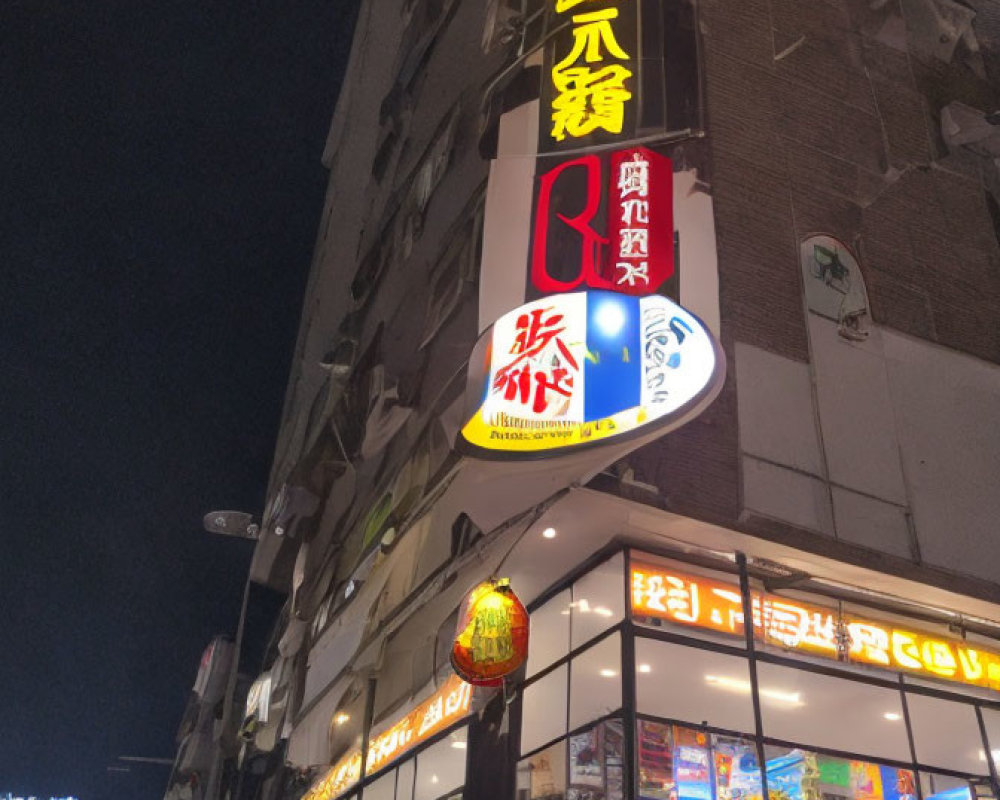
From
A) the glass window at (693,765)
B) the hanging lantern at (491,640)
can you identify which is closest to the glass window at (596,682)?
the glass window at (693,765)

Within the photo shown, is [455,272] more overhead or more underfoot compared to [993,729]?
more overhead

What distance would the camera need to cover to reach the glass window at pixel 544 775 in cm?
824

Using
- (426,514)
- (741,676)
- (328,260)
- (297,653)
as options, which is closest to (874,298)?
(741,676)

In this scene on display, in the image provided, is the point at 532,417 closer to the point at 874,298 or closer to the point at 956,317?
the point at 874,298

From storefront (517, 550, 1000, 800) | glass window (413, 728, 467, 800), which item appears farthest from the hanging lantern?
glass window (413, 728, 467, 800)

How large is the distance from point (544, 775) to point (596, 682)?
1.03 meters

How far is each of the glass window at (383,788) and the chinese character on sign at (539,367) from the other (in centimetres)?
668

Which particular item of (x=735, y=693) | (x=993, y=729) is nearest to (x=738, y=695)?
(x=735, y=693)

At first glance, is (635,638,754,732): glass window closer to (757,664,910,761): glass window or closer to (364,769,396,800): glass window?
(757,664,910,761): glass window

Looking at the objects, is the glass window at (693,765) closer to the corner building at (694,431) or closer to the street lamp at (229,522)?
the corner building at (694,431)

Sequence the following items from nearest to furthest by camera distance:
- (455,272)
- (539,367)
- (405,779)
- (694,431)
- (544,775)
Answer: (539,367) → (544,775) → (694,431) → (405,779) → (455,272)

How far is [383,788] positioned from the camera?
479 inches

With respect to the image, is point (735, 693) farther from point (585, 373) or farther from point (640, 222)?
point (640, 222)

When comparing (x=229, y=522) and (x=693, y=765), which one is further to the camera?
(x=229, y=522)
